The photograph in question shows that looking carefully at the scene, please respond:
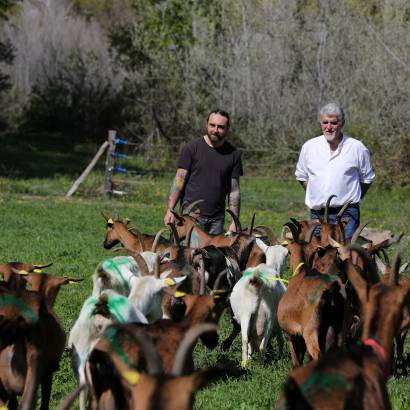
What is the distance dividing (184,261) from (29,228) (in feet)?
27.0

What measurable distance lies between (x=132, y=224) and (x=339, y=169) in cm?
864

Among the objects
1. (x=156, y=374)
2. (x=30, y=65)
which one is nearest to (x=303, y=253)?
(x=156, y=374)

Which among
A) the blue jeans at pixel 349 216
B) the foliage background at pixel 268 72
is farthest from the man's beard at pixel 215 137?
the foliage background at pixel 268 72

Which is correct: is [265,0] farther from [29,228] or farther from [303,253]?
[303,253]

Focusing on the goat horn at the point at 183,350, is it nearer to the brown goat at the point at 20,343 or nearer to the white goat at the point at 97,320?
the brown goat at the point at 20,343

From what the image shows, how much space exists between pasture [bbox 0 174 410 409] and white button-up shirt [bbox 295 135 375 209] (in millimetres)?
1600

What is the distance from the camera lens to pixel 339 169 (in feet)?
29.6

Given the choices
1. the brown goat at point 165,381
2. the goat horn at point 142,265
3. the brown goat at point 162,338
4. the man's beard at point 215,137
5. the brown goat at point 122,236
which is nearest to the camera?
the brown goat at point 165,381

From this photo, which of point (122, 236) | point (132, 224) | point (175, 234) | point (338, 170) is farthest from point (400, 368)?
point (132, 224)

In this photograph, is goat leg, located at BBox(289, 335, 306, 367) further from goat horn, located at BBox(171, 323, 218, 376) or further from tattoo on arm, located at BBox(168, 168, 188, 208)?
goat horn, located at BBox(171, 323, 218, 376)

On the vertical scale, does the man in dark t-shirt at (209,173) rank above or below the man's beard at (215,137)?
below

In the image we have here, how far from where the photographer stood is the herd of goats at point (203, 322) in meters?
4.71

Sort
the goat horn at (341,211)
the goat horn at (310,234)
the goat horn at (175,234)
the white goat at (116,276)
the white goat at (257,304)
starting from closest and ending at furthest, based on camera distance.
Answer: the white goat at (116,276) → the white goat at (257,304) → the goat horn at (310,234) → the goat horn at (341,211) → the goat horn at (175,234)

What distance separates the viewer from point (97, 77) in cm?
4019
